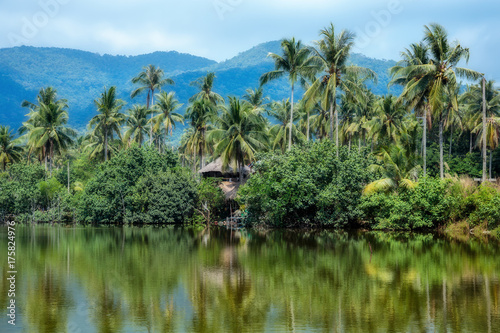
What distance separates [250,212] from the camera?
42.0 metres

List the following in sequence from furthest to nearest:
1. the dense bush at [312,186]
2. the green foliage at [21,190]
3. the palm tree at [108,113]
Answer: the palm tree at [108,113] → the green foliage at [21,190] → the dense bush at [312,186]

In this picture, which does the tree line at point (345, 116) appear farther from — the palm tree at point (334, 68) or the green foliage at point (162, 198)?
Result: the green foliage at point (162, 198)

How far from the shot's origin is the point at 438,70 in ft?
116

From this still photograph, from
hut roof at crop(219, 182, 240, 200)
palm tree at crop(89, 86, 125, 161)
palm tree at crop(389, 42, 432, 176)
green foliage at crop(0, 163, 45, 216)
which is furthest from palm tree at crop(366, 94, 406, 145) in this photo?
green foliage at crop(0, 163, 45, 216)

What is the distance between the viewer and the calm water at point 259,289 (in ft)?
34.8

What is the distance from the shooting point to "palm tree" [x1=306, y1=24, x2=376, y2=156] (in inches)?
1528

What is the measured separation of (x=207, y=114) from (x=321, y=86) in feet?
44.6

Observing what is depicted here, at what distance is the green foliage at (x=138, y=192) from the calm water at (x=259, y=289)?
21561 millimetres

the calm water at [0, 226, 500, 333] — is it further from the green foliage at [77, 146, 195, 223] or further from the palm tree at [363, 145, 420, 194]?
Answer: the green foliage at [77, 146, 195, 223]

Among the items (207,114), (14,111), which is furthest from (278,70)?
(14,111)

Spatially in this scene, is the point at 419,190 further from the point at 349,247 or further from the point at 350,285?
the point at 350,285

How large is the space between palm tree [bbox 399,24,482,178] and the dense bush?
629 centimetres

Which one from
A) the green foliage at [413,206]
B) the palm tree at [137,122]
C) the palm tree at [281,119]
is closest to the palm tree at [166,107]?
the palm tree at [137,122]

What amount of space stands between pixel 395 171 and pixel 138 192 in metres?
22.1
